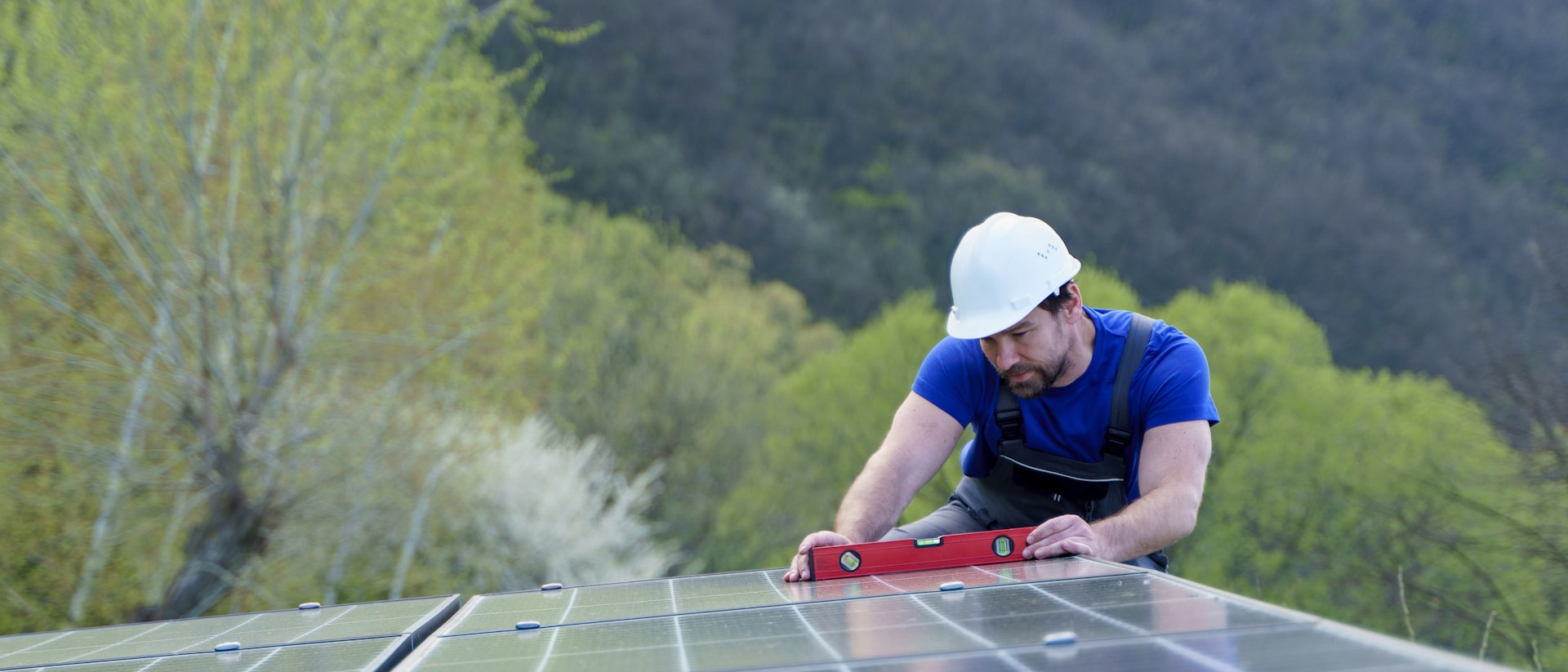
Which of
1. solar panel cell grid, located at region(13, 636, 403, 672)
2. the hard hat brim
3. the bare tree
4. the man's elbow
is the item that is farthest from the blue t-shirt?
the bare tree

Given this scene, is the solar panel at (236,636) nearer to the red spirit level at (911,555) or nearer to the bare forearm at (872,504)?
the red spirit level at (911,555)

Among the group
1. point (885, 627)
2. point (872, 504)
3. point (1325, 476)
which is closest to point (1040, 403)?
point (872, 504)

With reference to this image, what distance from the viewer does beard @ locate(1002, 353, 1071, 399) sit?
4477 mm

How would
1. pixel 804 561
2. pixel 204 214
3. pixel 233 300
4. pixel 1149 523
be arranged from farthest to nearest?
pixel 204 214 < pixel 233 300 < pixel 1149 523 < pixel 804 561

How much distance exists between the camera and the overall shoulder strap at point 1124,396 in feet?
14.4

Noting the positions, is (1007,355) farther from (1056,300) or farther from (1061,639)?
(1061,639)

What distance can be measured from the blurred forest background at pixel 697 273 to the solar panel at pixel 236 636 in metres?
8.23

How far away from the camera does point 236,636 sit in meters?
3.48

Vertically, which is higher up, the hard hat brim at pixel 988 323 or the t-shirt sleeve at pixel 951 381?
the hard hat brim at pixel 988 323

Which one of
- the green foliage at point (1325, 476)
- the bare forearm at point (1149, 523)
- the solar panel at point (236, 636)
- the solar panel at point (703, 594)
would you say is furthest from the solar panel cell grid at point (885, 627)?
the green foliage at point (1325, 476)

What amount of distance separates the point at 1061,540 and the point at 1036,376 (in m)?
0.85

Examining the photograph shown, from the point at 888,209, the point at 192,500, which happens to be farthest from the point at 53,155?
the point at 888,209

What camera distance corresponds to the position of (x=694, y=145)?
184ft

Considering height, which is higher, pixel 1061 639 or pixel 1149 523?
pixel 1149 523
